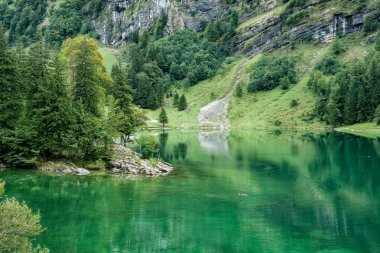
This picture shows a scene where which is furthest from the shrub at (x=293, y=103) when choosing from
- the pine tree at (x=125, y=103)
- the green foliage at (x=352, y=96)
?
the pine tree at (x=125, y=103)

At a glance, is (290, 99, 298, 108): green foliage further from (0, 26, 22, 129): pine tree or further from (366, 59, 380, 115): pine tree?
(0, 26, 22, 129): pine tree

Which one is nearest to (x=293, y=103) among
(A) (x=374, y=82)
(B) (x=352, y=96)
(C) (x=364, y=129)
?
(B) (x=352, y=96)

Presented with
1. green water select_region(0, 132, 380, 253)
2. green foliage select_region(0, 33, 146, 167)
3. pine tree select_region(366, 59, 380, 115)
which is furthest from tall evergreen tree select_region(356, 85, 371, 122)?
green foliage select_region(0, 33, 146, 167)

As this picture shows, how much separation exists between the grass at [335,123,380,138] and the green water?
192 ft

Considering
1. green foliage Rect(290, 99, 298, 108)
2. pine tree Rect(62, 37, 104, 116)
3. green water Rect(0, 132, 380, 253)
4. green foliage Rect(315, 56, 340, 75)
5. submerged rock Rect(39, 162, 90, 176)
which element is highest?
green foliage Rect(315, 56, 340, 75)

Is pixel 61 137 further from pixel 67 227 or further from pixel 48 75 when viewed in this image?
pixel 67 227

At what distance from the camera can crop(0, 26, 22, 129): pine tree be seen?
234 ft

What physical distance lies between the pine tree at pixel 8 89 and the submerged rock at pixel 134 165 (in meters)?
17.1

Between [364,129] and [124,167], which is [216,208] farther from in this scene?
[364,129]

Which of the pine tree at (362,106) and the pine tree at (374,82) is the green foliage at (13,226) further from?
the pine tree at (362,106)

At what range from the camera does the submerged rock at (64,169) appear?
224ft

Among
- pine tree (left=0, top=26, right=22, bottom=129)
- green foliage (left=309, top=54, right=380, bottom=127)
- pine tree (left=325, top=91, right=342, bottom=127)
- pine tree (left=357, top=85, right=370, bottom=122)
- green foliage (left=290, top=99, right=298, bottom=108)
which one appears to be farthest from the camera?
green foliage (left=290, top=99, right=298, bottom=108)

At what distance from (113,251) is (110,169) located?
37.1 meters

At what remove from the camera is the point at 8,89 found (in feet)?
238
